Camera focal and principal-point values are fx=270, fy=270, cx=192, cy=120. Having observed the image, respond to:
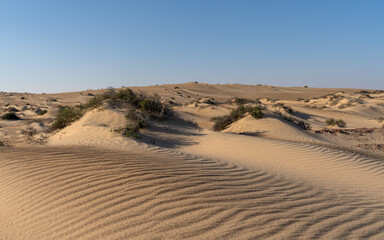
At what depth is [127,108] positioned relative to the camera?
1149 cm

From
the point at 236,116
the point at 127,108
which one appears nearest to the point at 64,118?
the point at 127,108

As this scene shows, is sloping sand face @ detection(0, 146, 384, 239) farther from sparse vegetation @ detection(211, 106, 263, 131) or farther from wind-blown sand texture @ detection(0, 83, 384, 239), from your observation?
sparse vegetation @ detection(211, 106, 263, 131)

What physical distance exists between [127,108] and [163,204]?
877 centimetres

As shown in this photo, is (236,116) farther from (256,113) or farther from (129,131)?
(129,131)

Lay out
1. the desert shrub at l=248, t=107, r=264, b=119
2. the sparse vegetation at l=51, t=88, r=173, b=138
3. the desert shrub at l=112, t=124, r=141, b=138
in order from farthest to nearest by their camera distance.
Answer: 1. the desert shrub at l=248, t=107, r=264, b=119
2. the sparse vegetation at l=51, t=88, r=173, b=138
3. the desert shrub at l=112, t=124, r=141, b=138

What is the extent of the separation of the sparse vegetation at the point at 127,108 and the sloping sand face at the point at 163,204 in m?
4.86

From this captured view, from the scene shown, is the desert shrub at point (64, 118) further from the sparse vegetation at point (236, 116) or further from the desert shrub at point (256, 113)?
the desert shrub at point (256, 113)

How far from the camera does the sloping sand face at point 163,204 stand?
9.06 feet

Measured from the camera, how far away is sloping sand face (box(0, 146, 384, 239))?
9.06ft

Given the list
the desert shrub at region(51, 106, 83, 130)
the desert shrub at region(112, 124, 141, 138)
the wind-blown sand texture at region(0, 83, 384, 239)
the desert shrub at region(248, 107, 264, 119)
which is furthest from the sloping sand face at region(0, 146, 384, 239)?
the desert shrub at region(248, 107, 264, 119)

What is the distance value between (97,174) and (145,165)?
85 cm

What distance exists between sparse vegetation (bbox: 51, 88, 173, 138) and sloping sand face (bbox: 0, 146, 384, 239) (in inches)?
191

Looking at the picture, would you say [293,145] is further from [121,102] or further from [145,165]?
[121,102]

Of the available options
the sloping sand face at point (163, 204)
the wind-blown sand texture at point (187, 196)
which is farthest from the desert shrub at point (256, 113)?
the sloping sand face at point (163, 204)
